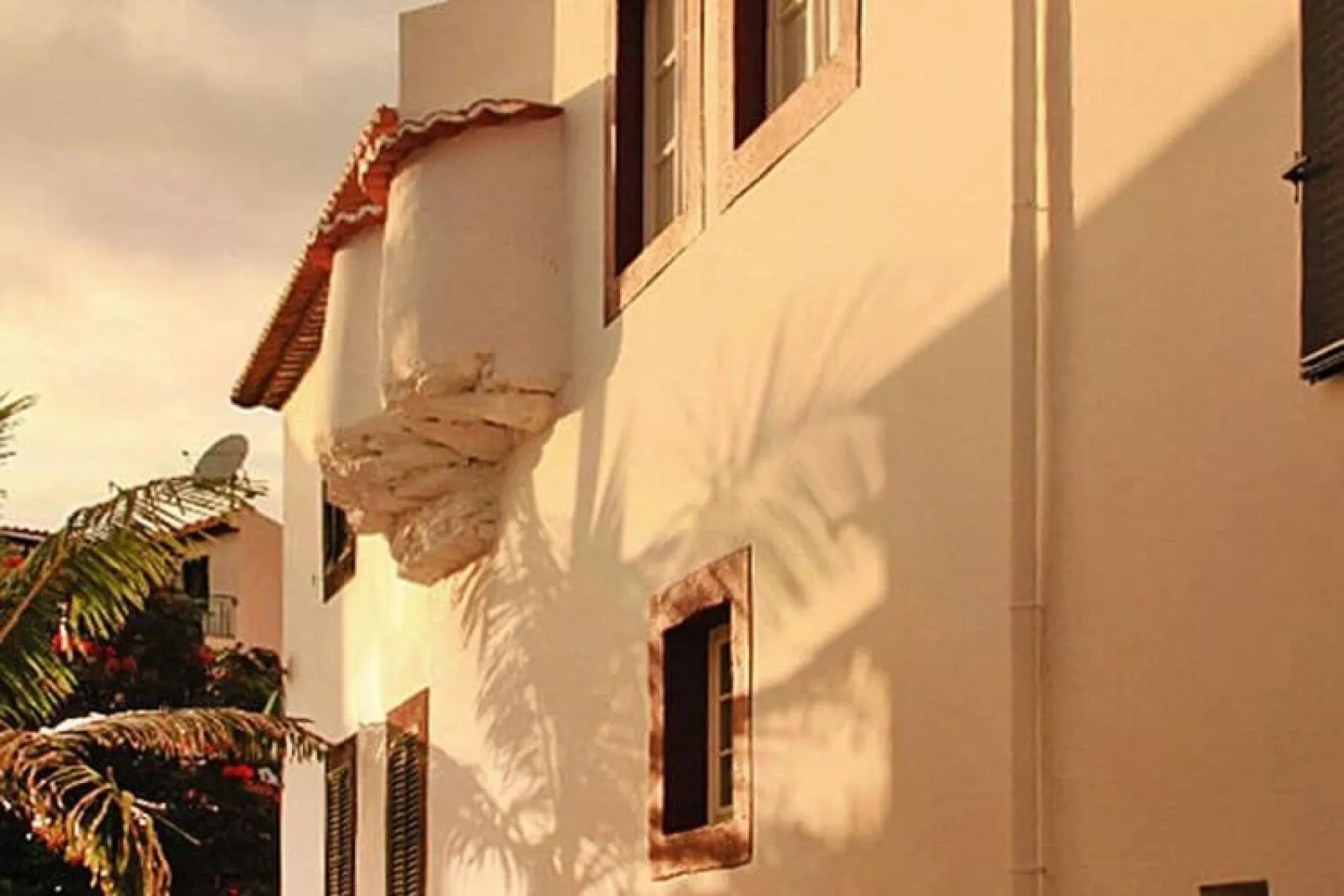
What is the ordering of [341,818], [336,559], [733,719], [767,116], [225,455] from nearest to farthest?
[733,719] < [767,116] < [341,818] < [336,559] < [225,455]

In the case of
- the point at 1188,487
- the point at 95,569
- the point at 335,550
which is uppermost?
the point at 335,550

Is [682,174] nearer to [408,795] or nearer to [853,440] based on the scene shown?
[853,440]

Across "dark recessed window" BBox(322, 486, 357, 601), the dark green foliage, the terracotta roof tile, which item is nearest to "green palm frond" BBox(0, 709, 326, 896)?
the terracotta roof tile

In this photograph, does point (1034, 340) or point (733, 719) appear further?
point (733, 719)

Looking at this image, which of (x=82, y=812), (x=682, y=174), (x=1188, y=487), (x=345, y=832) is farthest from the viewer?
(x=345, y=832)

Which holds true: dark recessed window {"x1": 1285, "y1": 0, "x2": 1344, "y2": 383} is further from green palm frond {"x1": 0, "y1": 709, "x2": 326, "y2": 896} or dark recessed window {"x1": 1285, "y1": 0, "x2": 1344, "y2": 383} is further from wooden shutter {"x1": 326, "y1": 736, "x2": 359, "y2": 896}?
wooden shutter {"x1": 326, "y1": 736, "x2": 359, "y2": 896}

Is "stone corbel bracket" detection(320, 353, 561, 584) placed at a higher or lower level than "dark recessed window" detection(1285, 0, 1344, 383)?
higher

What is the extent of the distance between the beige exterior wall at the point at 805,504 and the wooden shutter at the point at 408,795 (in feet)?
3.93

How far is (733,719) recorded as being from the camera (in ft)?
38.4

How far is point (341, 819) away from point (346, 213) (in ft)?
18.4

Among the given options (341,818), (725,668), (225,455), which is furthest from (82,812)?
(225,455)

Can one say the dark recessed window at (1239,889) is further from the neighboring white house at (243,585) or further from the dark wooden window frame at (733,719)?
the neighboring white house at (243,585)

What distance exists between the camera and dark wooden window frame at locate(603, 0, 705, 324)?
41.1 ft

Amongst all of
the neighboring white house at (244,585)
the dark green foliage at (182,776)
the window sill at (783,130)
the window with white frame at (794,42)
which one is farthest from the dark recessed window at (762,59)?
the neighboring white house at (244,585)
